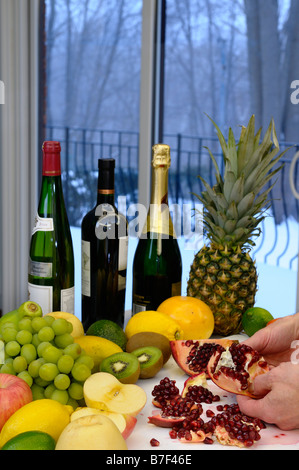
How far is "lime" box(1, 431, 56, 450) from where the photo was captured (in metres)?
0.63

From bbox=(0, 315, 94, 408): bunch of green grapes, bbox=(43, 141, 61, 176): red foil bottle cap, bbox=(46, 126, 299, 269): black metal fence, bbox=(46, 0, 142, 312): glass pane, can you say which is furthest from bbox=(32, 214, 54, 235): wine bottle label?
bbox=(46, 0, 142, 312): glass pane

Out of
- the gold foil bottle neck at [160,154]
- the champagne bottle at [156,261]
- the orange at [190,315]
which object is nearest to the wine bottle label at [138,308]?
the champagne bottle at [156,261]

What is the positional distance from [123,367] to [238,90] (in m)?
1.90

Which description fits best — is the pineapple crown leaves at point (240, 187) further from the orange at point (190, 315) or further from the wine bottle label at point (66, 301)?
the wine bottle label at point (66, 301)

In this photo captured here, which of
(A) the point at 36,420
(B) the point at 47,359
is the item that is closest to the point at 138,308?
(B) the point at 47,359

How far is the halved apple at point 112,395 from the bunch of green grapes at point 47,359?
0.02m

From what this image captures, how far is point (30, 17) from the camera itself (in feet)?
10.2

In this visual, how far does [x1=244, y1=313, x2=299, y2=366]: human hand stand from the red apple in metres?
0.40

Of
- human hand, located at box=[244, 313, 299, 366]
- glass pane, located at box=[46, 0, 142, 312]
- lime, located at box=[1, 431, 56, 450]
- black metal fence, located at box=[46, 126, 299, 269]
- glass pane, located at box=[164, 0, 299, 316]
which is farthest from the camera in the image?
glass pane, located at box=[46, 0, 142, 312]

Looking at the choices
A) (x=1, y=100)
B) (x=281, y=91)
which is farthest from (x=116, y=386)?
(x=1, y=100)

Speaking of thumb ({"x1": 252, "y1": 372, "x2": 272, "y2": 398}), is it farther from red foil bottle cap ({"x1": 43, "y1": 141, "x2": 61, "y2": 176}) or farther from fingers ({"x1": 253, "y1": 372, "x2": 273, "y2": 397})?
red foil bottle cap ({"x1": 43, "y1": 141, "x2": 61, "y2": 176})

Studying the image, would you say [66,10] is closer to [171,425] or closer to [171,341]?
[171,341]

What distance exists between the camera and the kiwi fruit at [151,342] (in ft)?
3.26

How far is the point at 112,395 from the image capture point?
0.77 metres
